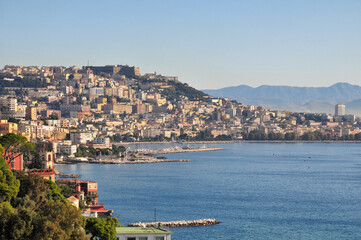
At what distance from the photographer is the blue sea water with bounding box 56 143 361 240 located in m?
18.1

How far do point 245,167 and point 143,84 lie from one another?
204 ft

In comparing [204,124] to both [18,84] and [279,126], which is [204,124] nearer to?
[279,126]

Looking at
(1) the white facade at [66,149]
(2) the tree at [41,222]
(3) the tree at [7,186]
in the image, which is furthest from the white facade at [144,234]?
(1) the white facade at [66,149]

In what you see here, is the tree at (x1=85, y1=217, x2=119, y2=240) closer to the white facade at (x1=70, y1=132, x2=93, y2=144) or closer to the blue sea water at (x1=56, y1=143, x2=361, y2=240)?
the blue sea water at (x1=56, y1=143, x2=361, y2=240)

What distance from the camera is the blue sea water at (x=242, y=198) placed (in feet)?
59.5

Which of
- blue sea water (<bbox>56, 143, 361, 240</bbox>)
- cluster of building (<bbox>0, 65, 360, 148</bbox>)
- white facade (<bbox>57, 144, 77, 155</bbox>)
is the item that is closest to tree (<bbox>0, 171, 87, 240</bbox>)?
blue sea water (<bbox>56, 143, 361, 240</bbox>)

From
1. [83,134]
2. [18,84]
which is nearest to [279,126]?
[18,84]

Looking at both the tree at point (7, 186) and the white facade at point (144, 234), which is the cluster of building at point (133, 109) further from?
the white facade at point (144, 234)

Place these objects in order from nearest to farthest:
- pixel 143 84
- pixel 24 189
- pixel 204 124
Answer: pixel 24 189 → pixel 204 124 → pixel 143 84

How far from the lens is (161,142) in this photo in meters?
76.6

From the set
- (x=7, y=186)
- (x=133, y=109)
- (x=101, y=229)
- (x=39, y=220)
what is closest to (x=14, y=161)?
(x=7, y=186)

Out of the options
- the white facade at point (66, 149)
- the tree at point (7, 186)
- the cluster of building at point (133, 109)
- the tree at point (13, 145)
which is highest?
the cluster of building at point (133, 109)

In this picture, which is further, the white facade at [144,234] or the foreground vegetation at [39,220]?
the white facade at [144,234]

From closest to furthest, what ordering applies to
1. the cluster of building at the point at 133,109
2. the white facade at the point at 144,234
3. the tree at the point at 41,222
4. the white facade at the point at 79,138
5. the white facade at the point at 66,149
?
the tree at the point at 41,222 < the white facade at the point at 144,234 < the white facade at the point at 66,149 < the white facade at the point at 79,138 < the cluster of building at the point at 133,109
